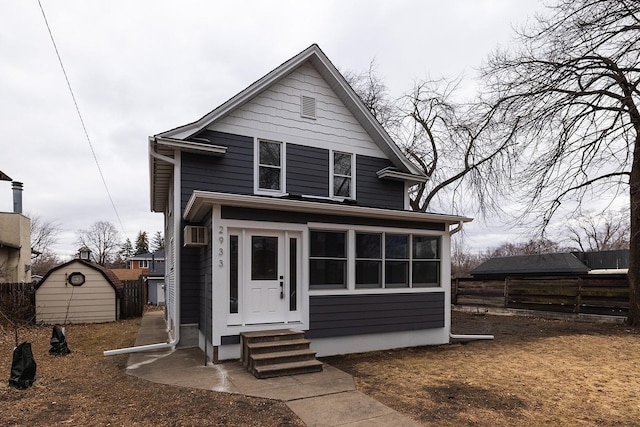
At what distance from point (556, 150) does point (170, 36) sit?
10.9 metres

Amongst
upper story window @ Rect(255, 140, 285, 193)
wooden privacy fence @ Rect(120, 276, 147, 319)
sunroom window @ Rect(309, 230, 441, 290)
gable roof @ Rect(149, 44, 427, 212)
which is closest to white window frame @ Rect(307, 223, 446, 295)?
sunroom window @ Rect(309, 230, 441, 290)

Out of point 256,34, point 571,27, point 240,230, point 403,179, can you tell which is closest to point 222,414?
point 240,230

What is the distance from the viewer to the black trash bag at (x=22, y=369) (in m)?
5.36

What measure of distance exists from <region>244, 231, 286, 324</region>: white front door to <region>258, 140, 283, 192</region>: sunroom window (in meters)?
2.19

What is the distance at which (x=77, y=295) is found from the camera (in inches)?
520

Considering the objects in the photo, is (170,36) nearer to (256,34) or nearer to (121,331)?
(256,34)

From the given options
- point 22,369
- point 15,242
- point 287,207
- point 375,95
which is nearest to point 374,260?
point 287,207

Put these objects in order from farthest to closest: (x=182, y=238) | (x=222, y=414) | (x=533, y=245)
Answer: (x=533, y=245), (x=182, y=238), (x=222, y=414)

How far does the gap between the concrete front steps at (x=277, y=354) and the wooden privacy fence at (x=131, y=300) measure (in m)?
9.84

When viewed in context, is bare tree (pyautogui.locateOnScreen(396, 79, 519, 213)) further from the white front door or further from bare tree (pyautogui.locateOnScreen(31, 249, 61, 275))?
bare tree (pyautogui.locateOnScreen(31, 249, 61, 275))

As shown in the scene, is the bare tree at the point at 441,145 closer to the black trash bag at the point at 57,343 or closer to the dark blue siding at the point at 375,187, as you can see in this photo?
the dark blue siding at the point at 375,187

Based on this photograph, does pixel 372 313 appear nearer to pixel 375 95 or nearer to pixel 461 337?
pixel 461 337

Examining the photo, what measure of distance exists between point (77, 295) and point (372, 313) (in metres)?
10.7

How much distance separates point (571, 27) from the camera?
402 inches
